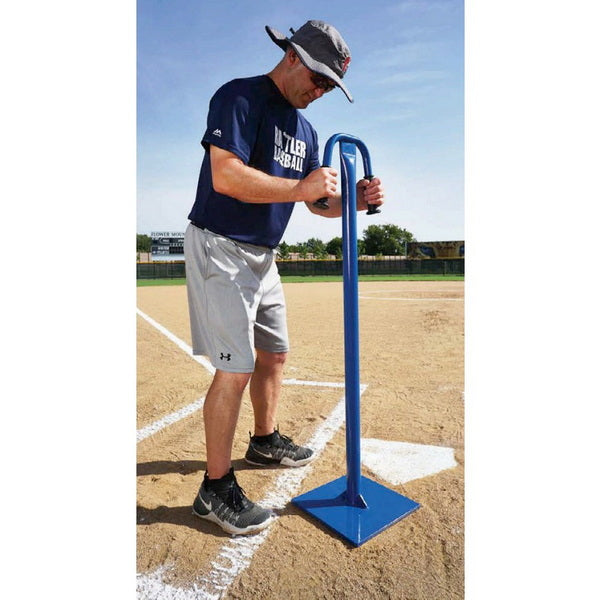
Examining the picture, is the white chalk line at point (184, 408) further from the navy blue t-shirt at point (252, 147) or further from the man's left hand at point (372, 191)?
the man's left hand at point (372, 191)

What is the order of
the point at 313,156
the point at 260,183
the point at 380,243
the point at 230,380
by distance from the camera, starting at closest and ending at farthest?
the point at 260,183, the point at 230,380, the point at 313,156, the point at 380,243

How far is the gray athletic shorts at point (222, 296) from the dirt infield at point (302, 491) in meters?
0.53

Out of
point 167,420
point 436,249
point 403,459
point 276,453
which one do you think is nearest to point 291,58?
point 276,453

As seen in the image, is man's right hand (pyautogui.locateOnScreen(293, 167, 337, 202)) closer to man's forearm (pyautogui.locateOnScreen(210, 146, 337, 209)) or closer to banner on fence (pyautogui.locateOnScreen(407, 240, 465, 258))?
man's forearm (pyautogui.locateOnScreen(210, 146, 337, 209))

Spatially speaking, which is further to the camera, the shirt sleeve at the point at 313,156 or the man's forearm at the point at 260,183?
the shirt sleeve at the point at 313,156

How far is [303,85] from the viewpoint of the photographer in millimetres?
1473

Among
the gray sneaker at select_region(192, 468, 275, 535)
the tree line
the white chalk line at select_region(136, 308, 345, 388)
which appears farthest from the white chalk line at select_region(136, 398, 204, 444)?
the tree line

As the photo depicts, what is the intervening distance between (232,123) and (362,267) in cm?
2176

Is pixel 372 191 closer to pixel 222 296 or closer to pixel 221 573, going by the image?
pixel 222 296

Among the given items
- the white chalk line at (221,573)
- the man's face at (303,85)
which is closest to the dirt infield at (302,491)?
the white chalk line at (221,573)

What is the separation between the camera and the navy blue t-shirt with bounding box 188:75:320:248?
54.0 inches

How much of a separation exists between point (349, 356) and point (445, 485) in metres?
0.64

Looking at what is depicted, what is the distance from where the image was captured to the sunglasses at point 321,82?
1448 millimetres

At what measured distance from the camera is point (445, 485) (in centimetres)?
166
